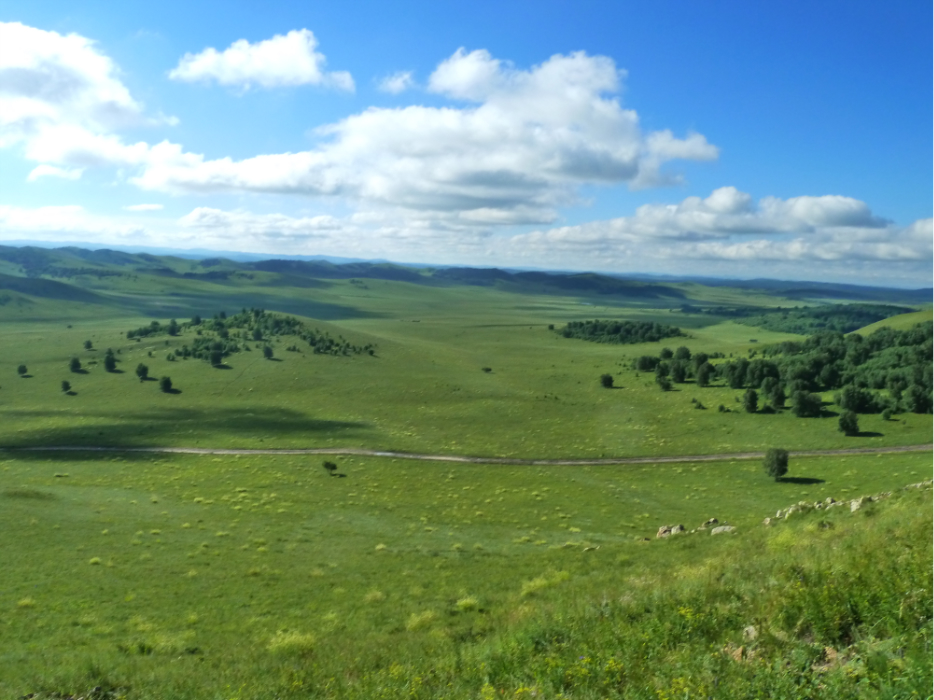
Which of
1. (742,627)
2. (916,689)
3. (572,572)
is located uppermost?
(916,689)

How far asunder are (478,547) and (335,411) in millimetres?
A: 69700

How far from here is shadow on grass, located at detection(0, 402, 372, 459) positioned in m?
78.4

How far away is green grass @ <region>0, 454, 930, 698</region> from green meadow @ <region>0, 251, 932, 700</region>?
0.15 m

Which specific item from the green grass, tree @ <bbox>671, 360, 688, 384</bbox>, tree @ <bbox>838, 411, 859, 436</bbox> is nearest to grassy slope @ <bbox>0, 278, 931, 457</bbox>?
tree @ <bbox>838, 411, 859, 436</bbox>

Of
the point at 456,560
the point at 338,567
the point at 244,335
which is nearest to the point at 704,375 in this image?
the point at 456,560

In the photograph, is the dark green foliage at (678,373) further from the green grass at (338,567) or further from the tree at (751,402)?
the green grass at (338,567)

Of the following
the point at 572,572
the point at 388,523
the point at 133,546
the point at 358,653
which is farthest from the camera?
the point at 388,523

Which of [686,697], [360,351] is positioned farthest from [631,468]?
[360,351]

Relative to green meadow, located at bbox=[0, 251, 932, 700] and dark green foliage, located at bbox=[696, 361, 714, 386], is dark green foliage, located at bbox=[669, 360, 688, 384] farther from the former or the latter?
green meadow, located at bbox=[0, 251, 932, 700]

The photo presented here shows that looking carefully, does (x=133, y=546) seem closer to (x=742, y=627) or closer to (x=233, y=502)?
(x=233, y=502)

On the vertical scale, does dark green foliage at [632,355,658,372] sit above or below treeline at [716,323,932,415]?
below

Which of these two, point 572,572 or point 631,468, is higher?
point 572,572

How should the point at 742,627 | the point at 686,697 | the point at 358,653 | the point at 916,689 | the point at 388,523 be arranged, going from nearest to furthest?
the point at 916,689, the point at 686,697, the point at 742,627, the point at 358,653, the point at 388,523

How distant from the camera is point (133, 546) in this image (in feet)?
107
